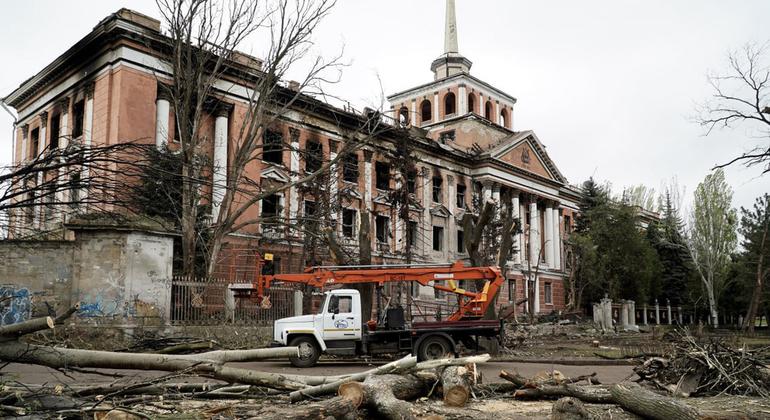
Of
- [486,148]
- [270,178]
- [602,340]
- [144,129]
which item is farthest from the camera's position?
[486,148]

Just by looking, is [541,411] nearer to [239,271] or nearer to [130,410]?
[130,410]

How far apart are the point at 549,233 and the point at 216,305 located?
38943 mm

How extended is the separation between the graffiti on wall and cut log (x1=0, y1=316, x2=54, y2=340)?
491 inches

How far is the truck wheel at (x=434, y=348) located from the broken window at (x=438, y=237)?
93.4 feet

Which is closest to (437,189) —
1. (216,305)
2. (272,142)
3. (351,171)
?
(351,171)

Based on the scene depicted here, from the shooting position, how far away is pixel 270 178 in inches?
1291

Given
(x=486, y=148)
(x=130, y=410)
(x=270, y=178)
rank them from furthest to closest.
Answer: (x=486, y=148)
(x=270, y=178)
(x=130, y=410)

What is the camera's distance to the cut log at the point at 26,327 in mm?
6461

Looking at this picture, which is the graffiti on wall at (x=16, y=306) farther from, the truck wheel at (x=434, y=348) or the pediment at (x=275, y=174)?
the pediment at (x=275, y=174)

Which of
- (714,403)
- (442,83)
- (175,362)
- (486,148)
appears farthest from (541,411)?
(442,83)

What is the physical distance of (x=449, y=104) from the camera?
52.1 metres

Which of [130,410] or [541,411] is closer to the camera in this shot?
[130,410]

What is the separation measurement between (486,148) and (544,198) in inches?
333

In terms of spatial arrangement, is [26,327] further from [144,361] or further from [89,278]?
[89,278]
